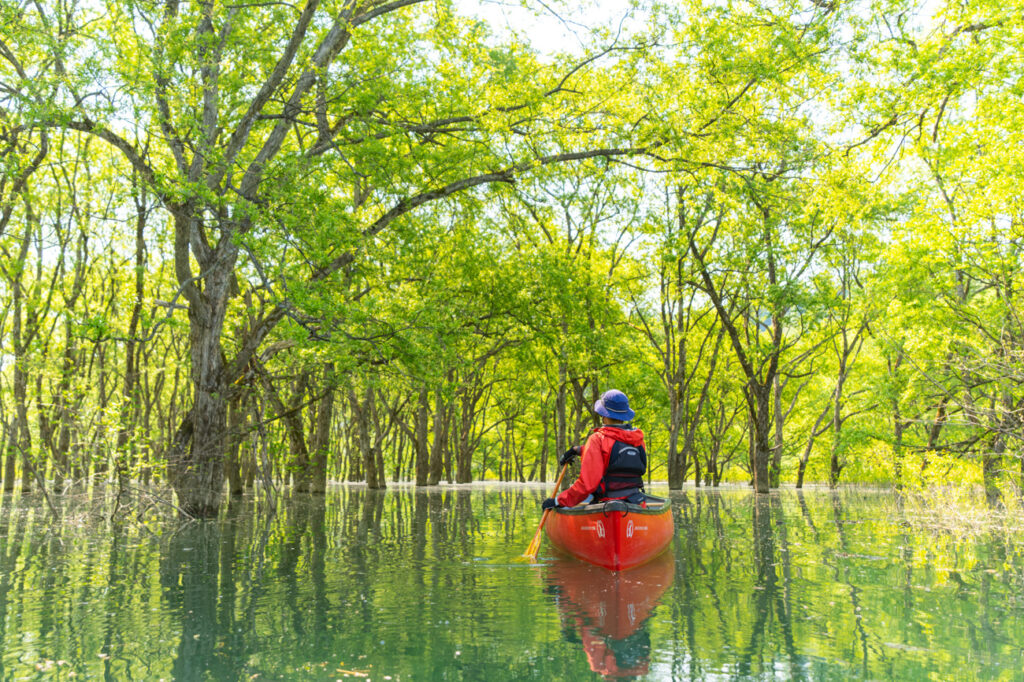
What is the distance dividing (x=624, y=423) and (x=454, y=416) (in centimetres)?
2864

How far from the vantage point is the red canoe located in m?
8.46

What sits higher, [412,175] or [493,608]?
[412,175]

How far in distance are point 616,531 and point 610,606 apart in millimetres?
1621

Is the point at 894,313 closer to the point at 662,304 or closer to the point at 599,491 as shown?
the point at 662,304

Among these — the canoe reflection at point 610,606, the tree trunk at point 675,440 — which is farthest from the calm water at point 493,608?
the tree trunk at point 675,440

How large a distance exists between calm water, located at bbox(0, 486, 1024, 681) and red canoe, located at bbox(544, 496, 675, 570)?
23 centimetres

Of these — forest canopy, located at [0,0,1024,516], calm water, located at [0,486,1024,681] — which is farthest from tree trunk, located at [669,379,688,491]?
calm water, located at [0,486,1024,681]

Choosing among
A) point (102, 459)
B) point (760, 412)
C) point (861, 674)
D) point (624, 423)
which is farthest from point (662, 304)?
point (861, 674)

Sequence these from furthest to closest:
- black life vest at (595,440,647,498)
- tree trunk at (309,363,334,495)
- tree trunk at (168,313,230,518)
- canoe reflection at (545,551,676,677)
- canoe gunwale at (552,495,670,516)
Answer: tree trunk at (309,363,334,495)
tree trunk at (168,313,230,518)
black life vest at (595,440,647,498)
canoe gunwale at (552,495,670,516)
canoe reflection at (545,551,676,677)

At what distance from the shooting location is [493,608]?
6.70 meters

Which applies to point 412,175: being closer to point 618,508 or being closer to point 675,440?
point 618,508

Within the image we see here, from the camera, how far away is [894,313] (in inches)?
914

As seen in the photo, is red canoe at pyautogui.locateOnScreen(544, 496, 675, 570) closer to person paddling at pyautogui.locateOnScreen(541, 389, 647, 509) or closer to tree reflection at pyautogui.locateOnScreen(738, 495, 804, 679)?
person paddling at pyautogui.locateOnScreen(541, 389, 647, 509)

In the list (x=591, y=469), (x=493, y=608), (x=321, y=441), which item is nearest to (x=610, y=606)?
(x=493, y=608)
